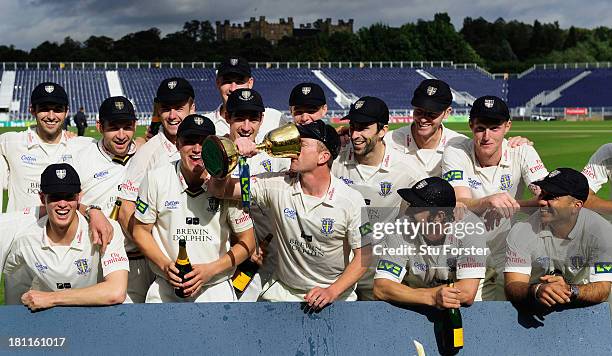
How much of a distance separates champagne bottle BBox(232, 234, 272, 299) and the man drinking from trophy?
314 mm

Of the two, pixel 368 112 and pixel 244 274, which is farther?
pixel 368 112

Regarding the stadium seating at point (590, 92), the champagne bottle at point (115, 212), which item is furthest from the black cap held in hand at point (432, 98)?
the stadium seating at point (590, 92)

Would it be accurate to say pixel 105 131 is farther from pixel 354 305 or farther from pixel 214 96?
pixel 214 96

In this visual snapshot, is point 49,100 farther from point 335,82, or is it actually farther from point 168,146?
point 335,82

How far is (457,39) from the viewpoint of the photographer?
95.1 m

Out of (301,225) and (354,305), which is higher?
(301,225)

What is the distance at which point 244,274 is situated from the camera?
6070 mm

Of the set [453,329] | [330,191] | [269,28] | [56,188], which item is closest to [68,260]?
[56,188]

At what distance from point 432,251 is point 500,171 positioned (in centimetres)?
155

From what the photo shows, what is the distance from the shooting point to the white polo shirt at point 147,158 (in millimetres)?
6117

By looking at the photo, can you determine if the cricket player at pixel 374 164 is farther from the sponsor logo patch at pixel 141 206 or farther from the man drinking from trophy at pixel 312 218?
the sponsor logo patch at pixel 141 206

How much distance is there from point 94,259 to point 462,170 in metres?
2.89

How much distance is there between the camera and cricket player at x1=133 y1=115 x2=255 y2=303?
562cm

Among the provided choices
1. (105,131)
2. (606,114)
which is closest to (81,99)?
(606,114)
